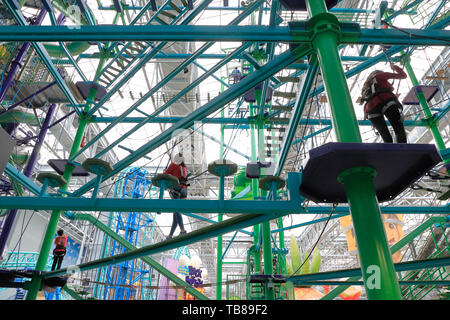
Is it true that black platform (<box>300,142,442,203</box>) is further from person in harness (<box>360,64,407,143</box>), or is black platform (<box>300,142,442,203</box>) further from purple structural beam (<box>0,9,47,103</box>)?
purple structural beam (<box>0,9,47,103</box>)

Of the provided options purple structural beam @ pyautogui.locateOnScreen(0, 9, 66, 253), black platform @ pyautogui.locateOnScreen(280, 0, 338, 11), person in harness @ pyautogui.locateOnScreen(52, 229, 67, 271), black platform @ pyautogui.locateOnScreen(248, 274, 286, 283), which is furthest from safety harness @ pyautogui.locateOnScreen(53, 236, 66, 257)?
black platform @ pyautogui.locateOnScreen(280, 0, 338, 11)

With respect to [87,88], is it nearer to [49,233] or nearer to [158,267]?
[49,233]

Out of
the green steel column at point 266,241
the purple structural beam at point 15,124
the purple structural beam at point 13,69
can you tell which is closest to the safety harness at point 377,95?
the green steel column at point 266,241

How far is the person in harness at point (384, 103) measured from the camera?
5066 mm

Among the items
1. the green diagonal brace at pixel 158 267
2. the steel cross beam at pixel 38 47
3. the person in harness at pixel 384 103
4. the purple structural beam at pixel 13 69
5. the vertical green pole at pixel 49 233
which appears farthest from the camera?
the purple structural beam at pixel 13 69

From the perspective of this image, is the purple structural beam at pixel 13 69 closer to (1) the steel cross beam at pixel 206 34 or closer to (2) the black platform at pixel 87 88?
(2) the black platform at pixel 87 88

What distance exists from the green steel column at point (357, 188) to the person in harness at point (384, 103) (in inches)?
66.7

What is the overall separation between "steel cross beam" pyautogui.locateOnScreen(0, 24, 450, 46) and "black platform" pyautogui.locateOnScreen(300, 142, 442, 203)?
2041 mm

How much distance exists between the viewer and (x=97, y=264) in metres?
6.82

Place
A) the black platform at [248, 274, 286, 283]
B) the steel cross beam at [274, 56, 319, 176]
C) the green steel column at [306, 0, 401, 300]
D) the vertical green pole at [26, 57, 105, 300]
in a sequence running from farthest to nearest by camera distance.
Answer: the black platform at [248, 274, 286, 283] → the vertical green pole at [26, 57, 105, 300] → the steel cross beam at [274, 56, 319, 176] → the green steel column at [306, 0, 401, 300]

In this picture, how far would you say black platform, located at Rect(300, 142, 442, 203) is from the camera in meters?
2.82
